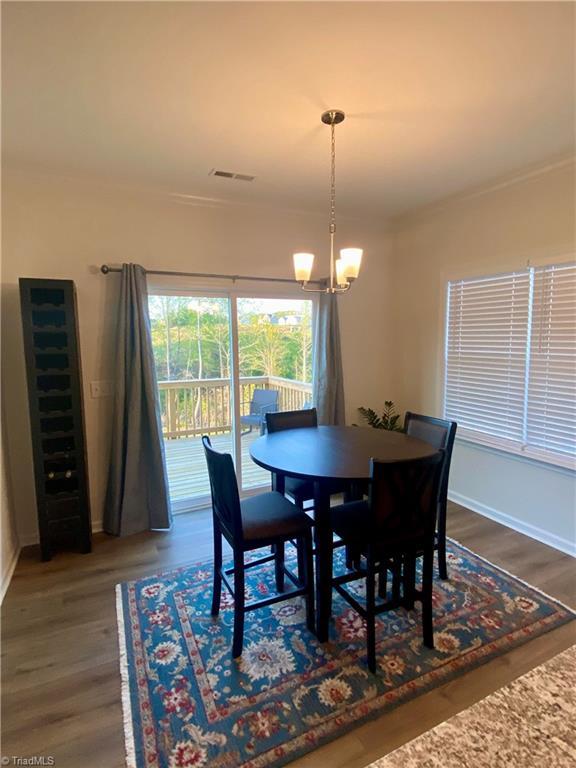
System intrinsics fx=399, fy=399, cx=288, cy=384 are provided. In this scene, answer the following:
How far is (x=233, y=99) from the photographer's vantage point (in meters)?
2.02

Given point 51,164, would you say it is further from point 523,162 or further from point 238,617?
point 523,162

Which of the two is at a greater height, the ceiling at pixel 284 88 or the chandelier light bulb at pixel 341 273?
the ceiling at pixel 284 88

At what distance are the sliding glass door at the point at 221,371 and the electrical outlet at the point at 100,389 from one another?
442mm

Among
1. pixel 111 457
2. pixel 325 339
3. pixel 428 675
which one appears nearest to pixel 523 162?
pixel 325 339

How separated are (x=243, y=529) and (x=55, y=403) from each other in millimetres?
1809

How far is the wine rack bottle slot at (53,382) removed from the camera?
9.26 feet

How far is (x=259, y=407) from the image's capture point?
392 centimetres

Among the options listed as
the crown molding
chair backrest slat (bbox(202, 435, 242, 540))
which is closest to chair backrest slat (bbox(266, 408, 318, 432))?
chair backrest slat (bbox(202, 435, 242, 540))

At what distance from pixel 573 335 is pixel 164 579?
318cm

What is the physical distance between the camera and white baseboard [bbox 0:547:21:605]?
2.42 metres

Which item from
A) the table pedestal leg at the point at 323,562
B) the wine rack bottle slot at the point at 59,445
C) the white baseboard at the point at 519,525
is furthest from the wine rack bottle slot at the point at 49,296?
the white baseboard at the point at 519,525

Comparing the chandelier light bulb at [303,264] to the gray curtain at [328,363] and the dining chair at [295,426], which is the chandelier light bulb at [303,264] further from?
the gray curtain at [328,363]

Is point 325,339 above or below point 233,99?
below

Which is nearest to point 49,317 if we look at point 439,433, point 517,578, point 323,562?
point 323,562
